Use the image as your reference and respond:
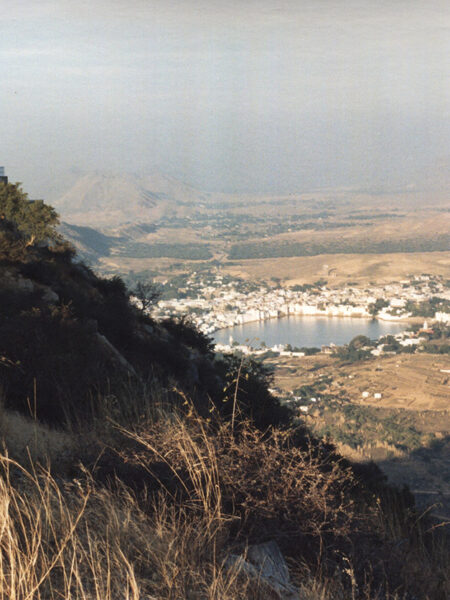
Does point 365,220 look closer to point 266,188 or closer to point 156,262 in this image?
point 156,262

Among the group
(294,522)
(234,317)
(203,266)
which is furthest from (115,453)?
(203,266)

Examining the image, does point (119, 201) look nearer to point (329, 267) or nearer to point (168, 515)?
point (329, 267)

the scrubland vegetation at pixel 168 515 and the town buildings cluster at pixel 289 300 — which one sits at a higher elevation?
the scrubland vegetation at pixel 168 515

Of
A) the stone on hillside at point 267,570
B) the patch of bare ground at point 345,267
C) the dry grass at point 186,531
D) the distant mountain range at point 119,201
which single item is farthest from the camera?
the distant mountain range at point 119,201

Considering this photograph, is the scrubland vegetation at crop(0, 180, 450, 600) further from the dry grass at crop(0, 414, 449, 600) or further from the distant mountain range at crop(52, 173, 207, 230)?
the distant mountain range at crop(52, 173, 207, 230)

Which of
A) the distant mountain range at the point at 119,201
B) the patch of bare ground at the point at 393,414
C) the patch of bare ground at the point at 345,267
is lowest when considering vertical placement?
the patch of bare ground at the point at 393,414

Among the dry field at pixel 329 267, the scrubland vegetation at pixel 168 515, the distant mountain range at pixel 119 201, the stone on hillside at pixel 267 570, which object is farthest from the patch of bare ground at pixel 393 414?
the distant mountain range at pixel 119 201

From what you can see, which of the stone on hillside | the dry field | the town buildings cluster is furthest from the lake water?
the stone on hillside

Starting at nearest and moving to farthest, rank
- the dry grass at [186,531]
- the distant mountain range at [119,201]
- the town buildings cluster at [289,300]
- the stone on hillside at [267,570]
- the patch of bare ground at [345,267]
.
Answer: the dry grass at [186,531] → the stone on hillside at [267,570] → the town buildings cluster at [289,300] → the patch of bare ground at [345,267] → the distant mountain range at [119,201]

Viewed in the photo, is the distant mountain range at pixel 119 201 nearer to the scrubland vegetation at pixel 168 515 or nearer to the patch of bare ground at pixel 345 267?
the patch of bare ground at pixel 345 267
